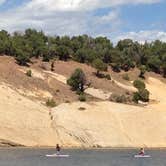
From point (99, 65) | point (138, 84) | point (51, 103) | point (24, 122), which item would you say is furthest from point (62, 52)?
point (24, 122)

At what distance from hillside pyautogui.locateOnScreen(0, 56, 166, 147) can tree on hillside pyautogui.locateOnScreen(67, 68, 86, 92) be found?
1.85m

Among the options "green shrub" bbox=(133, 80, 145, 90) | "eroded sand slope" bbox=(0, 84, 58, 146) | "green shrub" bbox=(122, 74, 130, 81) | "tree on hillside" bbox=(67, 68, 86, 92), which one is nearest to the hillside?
"eroded sand slope" bbox=(0, 84, 58, 146)

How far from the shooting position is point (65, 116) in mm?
140500

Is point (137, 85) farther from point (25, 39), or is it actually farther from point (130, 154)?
point (130, 154)

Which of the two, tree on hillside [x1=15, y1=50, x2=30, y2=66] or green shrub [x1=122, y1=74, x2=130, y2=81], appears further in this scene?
green shrub [x1=122, y1=74, x2=130, y2=81]

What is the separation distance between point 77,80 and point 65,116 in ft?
81.6

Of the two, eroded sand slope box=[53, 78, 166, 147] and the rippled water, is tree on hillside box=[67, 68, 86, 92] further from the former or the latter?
the rippled water

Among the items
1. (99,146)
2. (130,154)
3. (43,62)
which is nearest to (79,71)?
(43,62)

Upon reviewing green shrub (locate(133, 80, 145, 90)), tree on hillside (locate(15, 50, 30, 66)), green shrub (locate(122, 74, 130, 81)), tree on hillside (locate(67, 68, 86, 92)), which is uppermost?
tree on hillside (locate(15, 50, 30, 66))

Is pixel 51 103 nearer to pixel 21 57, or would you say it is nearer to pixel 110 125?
pixel 110 125

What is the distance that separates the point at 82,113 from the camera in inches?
5645

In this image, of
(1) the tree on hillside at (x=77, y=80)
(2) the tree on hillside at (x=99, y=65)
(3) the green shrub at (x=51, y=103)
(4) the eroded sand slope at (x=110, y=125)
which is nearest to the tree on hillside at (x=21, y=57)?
(1) the tree on hillside at (x=77, y=80)

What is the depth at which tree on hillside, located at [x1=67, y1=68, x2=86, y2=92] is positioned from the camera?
163750mm

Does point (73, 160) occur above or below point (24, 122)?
above
